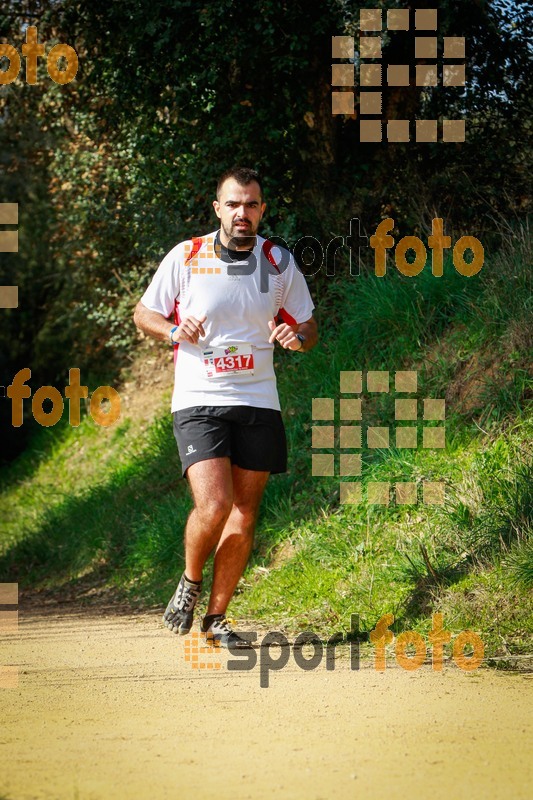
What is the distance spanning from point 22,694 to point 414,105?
628 cm

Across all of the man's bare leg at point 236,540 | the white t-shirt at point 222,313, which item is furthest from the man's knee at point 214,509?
the white t-shirt at point 222,313

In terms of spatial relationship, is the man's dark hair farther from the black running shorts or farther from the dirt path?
the dirt path

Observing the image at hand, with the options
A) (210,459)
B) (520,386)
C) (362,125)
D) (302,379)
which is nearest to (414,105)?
(362,125)

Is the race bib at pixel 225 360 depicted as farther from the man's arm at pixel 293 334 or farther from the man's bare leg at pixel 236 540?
the man's bare leg at pixel 236 540

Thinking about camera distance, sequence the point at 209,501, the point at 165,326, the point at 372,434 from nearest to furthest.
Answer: the point at 209,501 < the point at 165,326 < the point at 372,434

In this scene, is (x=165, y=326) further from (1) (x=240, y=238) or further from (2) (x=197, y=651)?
(2) (x=197, y=651)

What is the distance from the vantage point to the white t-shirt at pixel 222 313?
217 inches

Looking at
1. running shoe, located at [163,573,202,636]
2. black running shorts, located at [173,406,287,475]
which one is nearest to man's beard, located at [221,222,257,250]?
black running shorts, located at [173,406,287,475]

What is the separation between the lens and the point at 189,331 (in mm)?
5352

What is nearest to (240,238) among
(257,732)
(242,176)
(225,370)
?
(242,176)

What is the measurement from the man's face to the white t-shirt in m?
0.08

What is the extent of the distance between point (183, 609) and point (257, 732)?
1591 mm

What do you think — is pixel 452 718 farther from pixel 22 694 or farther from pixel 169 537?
pixel 169 537

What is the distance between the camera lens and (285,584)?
263 inches
